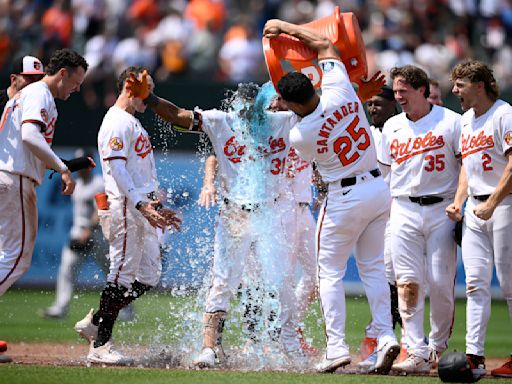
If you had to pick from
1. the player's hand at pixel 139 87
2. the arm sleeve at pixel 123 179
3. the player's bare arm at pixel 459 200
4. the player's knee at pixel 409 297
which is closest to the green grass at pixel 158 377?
the player's knee at pixel 409 297

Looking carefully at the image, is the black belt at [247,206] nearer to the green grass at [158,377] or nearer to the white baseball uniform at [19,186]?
the green grass at [158,377]

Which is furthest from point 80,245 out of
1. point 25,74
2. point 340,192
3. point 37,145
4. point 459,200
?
point 459,200

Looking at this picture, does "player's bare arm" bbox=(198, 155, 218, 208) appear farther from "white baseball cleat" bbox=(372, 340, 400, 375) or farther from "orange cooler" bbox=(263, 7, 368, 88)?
"white baseball cleat" bbox=(372, 340, 400, 375)

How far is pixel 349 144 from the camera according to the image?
7102 mm

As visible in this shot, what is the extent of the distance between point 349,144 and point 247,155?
3.22 ft

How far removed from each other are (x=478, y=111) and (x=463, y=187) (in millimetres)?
601

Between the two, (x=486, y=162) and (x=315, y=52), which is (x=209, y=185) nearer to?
(x=315, y=52)

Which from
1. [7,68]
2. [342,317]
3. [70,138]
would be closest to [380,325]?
[342,317]

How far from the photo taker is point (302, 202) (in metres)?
8.52

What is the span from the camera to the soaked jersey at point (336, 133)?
7031 mm

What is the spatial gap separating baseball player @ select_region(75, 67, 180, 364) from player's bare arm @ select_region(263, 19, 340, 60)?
43.4 inches

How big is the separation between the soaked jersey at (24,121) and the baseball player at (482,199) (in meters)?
3.26

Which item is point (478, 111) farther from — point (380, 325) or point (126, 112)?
point (126, 112)

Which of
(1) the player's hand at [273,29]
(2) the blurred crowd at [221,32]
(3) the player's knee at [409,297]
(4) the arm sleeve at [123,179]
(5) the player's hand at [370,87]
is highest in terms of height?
(2) the blurred crowd at [221,32]
